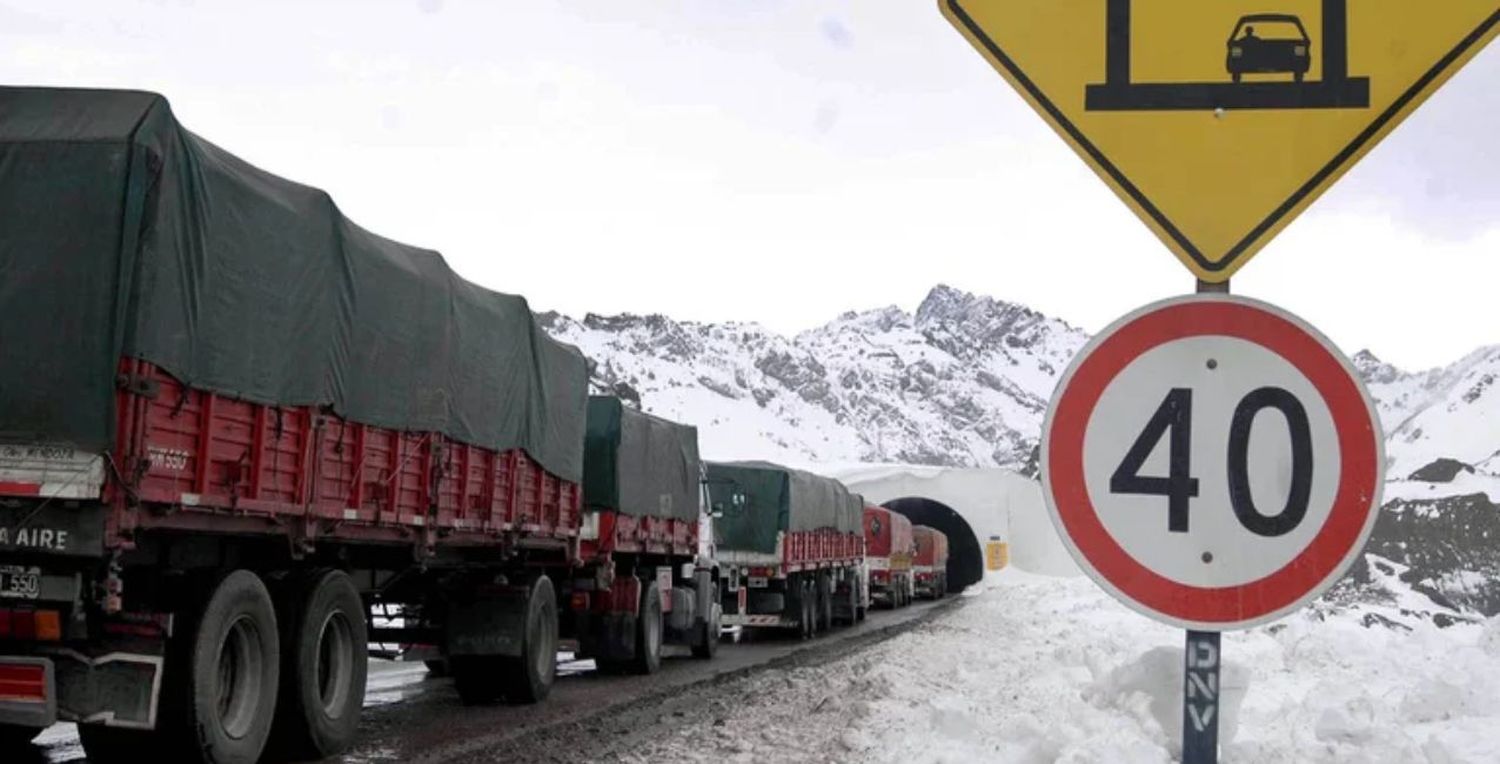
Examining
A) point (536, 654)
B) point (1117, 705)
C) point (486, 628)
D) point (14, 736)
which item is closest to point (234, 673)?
point (14, 736)

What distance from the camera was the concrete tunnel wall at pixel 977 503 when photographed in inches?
2751

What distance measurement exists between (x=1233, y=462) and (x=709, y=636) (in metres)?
19.8

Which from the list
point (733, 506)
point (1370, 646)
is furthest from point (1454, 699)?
point (733, 506)

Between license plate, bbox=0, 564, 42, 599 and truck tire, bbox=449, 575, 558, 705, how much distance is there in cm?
690

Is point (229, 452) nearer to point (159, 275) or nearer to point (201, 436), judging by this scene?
point (201, 436)

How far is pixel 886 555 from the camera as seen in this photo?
4462cm

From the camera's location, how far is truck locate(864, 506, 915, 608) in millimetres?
43812

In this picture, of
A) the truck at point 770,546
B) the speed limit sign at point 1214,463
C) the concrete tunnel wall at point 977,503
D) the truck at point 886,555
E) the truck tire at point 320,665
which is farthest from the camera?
the concrete tunnel wall at point 977,503

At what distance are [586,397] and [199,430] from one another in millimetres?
8766

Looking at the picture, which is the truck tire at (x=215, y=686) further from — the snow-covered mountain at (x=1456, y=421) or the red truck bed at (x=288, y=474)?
the snow-covered mountain at (x=1456, y=421)

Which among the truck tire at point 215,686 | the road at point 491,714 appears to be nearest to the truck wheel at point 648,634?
the road at point 491,714

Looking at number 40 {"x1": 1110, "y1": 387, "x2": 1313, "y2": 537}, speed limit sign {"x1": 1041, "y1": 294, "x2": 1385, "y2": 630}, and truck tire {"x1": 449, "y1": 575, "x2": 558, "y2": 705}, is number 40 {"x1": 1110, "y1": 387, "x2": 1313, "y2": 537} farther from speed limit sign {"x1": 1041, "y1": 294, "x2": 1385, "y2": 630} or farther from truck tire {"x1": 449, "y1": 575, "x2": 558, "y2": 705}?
truck tire {"x1": 449, "y1": 575, "x2": 558, "y2": 705}

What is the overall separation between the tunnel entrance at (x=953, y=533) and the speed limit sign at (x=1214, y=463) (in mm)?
68464

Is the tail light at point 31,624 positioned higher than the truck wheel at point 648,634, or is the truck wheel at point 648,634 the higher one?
the tail light at point 31,624
